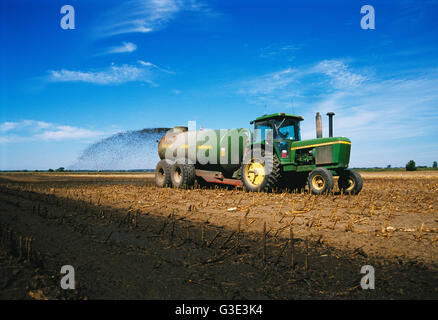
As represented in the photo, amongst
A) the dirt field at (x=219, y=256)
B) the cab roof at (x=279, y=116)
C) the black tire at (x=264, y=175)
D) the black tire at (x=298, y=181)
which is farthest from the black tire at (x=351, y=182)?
the dirt field at (x=219, y=256)

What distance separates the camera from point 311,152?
1023cm

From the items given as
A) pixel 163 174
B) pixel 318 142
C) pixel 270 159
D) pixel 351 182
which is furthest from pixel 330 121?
pixel 163 174

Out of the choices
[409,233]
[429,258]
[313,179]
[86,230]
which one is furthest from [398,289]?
[313,179]

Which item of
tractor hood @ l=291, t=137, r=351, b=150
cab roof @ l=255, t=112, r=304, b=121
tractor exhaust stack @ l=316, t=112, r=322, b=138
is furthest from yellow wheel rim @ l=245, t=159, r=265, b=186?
tractor exhaust stack @ l=316, t=112, r=322, b=138

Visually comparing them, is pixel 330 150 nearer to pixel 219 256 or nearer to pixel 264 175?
pixel 264 175

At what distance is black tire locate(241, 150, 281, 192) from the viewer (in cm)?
999

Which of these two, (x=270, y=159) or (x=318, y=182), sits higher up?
(x=270, y=159)

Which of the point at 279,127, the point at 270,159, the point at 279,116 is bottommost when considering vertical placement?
the point at 270,159

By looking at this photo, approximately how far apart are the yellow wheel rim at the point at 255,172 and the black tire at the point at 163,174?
14.9 ft

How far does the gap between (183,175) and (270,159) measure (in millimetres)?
4372

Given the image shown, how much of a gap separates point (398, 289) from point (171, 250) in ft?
8.60

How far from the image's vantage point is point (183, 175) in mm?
12625

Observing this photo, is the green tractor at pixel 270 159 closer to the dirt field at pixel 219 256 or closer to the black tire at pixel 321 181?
the black tire at pixel 321 181

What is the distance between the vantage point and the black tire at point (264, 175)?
9.99 meters
